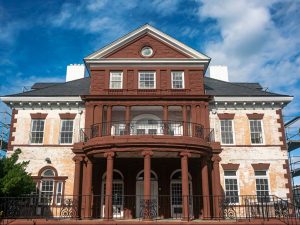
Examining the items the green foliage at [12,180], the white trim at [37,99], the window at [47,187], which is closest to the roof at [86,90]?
the white trim at [37,99]

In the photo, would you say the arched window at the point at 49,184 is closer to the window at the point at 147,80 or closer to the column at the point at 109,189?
the column at the point at 109,189

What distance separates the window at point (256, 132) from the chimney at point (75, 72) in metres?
14.9

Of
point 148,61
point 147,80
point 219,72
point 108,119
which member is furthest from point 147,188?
point 219,72

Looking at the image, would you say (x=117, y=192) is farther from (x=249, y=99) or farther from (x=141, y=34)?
(x=141, y=34)

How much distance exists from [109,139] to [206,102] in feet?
25.2

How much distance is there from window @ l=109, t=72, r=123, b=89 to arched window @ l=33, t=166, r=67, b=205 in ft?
22.7

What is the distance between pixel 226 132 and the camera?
76.7 feet

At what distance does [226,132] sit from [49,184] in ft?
41.1

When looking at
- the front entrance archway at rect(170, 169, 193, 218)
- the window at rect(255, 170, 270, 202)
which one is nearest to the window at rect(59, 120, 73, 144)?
the front entrance archway at rect(170, 169, 193, 218)

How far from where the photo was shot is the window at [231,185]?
2189cm

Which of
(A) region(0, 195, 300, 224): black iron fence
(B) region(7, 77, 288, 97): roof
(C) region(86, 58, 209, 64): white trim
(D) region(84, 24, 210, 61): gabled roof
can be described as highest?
(D) region(84, 24, 210, 61): gabled roof

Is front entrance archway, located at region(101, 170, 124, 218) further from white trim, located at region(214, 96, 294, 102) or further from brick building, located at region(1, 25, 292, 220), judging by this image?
white trim, located at region(214, 96, 294, 102)

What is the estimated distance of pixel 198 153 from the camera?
19047mm

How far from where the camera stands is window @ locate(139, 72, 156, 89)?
2344 centimetres
